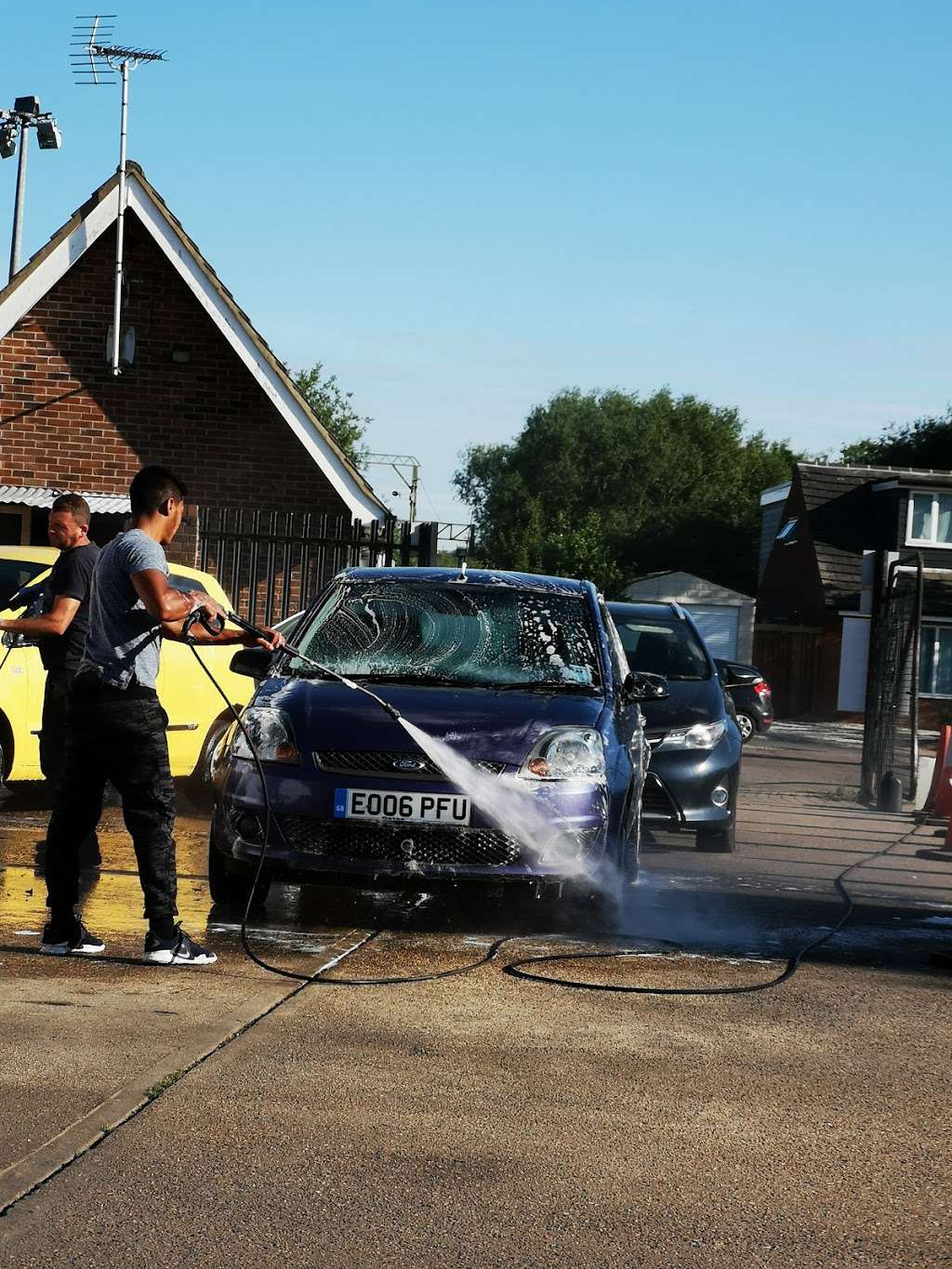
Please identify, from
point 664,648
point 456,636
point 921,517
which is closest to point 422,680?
point 456,636

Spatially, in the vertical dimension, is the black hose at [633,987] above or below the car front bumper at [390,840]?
below

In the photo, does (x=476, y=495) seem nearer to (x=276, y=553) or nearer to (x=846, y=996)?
(x=276, y=553)

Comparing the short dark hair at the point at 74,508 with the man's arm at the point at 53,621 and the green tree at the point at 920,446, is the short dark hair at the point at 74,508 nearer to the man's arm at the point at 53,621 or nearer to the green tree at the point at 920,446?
the man's arm at the point at 53,621

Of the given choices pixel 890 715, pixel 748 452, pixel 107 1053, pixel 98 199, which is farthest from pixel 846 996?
pixel 748 452

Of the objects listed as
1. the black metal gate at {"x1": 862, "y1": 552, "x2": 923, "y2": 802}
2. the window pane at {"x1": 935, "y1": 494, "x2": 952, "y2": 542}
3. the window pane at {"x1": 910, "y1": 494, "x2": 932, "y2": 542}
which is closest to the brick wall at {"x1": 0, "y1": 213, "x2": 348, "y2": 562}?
the black metal gate at {"x1": 862, "y1": 552, "x2": 923, "y2": 802}

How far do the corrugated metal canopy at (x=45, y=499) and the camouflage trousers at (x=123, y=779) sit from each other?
504 inches

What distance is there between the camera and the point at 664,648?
44.0 ft

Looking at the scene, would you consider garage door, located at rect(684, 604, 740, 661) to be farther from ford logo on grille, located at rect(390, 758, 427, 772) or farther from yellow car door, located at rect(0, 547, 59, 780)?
ford logo on grille, located at rect(390, 758, 427, 772)

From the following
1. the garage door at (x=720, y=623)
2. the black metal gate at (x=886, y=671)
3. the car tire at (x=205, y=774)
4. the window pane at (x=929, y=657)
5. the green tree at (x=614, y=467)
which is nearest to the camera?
the car tire at (x=205, y=774)

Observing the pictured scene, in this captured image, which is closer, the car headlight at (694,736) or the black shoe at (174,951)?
the black shoe at (174,951)

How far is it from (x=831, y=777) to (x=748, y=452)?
70698 millimetres

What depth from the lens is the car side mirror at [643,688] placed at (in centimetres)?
890

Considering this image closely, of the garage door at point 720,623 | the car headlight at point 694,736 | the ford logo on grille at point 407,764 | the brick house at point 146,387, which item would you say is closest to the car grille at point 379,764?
the ford logo on grille at point 407,764

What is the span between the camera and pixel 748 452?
303 feet
